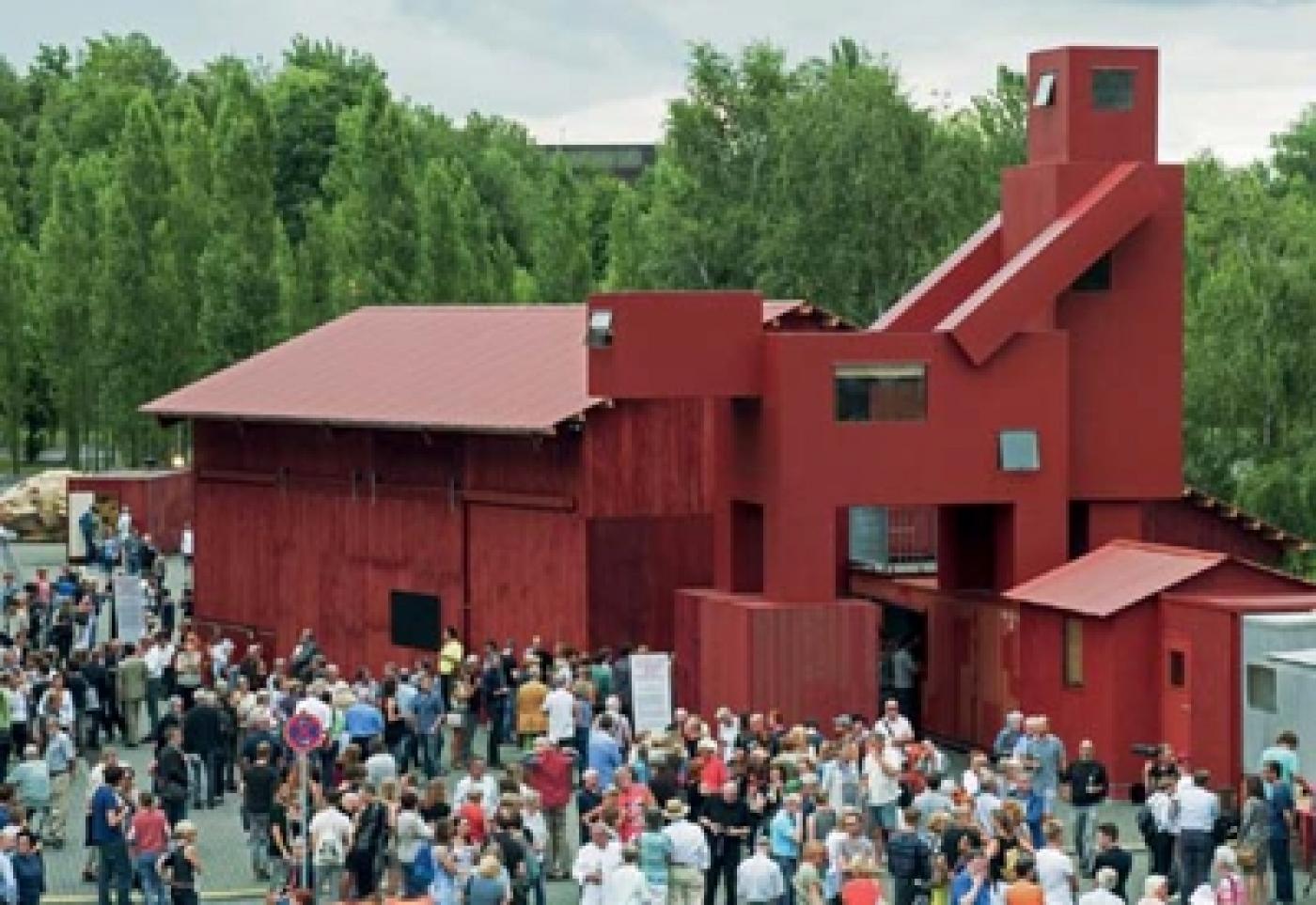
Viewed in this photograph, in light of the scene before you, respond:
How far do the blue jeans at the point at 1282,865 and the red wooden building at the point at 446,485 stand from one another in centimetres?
1218

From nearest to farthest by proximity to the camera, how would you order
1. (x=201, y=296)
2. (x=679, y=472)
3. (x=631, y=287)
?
1. (x=679, y=472)
2. (x=201, y=296)
3. (x=631, y=287)

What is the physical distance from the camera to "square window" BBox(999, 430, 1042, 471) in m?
42.8

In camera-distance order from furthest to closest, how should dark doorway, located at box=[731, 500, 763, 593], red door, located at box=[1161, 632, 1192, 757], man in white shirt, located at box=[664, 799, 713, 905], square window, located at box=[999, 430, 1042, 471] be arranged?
dark doorway, located at box=[731, 500, 763, 593] → square window, located at box=[999, 430, 1042, 471] → red door, located at box=[1161, 632, 1192, 757] → man in white shirt, located at box=[664, 799, 713, 905]

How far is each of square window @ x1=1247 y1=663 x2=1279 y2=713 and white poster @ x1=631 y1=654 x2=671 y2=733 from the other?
25.0ft

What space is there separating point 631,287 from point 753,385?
4966 cm

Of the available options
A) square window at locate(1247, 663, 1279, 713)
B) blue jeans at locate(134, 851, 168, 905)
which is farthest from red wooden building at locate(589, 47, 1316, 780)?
blue jeans at locate(134, 851, 168, 905)

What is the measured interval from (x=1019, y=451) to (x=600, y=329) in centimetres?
610

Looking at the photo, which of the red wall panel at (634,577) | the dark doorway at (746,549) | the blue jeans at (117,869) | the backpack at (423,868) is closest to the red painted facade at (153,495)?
the red wall panel at (634,577)

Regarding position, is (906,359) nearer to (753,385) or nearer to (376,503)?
(753,385)

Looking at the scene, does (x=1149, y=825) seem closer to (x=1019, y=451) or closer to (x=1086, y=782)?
(x=1086, y=782)

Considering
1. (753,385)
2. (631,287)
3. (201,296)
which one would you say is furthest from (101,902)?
(631,287)

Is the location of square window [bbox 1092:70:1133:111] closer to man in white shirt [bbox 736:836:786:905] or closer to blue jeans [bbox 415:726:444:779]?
blue jeans [bbox 415:726:444:779]

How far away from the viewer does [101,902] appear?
105 feet

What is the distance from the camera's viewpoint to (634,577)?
45.7 metres
